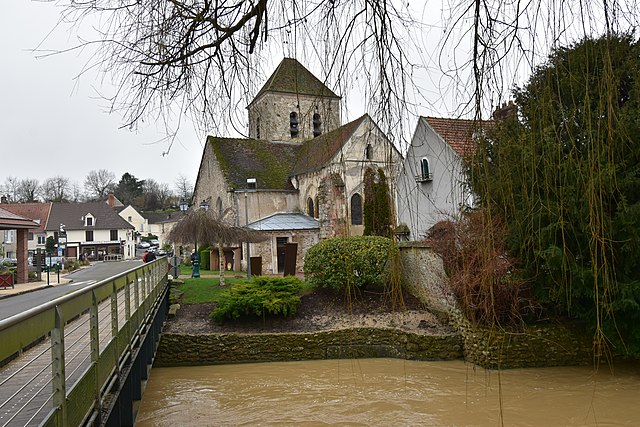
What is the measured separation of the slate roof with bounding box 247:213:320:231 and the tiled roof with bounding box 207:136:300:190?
1.86 m

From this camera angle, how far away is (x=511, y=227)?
350 cm

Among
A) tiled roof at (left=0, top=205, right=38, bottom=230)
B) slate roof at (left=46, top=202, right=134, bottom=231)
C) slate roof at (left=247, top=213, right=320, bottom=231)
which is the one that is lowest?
slate roof at (left=247, top=213, right=320, bottom=231)

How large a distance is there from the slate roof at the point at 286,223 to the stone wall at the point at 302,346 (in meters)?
12.6

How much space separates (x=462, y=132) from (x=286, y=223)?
25840mm

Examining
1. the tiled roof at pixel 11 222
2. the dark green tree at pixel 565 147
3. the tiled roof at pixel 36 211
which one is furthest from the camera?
the tiled roof at pixel 36 211

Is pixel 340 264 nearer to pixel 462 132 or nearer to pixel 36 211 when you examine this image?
pixel 462 132

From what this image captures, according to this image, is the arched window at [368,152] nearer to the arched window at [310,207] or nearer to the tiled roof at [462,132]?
the tiled roof at [462,132]

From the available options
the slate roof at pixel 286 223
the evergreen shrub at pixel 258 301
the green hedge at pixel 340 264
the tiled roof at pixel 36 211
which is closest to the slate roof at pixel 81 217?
the tiled roof at pixel 36 211

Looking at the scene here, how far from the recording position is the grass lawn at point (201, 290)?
17547mm

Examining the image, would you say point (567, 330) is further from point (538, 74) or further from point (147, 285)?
point (538, 74)

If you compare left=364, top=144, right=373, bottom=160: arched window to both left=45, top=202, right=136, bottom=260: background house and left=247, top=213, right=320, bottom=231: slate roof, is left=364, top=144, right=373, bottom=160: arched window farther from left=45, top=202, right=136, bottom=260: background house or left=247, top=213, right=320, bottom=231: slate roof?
left=45, top=202, right=136, bottom=260: background house

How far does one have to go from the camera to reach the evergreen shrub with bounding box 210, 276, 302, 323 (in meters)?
15.5

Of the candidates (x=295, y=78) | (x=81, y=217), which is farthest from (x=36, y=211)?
(x=295, y=78)

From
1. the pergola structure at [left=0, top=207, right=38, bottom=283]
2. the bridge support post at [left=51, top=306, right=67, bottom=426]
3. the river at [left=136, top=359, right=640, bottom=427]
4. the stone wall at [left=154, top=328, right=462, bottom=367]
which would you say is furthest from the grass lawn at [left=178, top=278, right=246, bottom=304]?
the bridge support post at [left=51, top=306, right=67, bottom=426]
